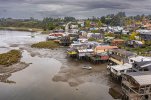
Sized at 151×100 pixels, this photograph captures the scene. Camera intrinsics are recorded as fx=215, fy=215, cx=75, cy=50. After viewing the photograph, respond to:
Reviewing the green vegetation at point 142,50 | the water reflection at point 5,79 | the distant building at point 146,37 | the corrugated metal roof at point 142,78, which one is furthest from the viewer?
the distant building at point 146,37

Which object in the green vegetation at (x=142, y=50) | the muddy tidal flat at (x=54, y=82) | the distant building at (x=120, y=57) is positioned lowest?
the muddy tidal flat at (x=54, y=82)

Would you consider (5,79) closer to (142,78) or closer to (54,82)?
(54,82)

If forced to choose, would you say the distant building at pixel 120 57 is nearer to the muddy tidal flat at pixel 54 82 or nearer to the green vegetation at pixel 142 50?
the muddy tidal flat at pixel 54 82

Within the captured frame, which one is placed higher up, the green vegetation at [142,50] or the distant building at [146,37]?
the distant building at [146,37]

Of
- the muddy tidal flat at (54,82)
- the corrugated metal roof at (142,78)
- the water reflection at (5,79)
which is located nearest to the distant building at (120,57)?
the muddy tidal flat at (54,82)

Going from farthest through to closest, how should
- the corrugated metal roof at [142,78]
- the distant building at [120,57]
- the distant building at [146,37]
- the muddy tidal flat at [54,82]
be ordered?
the distant building at [146,37] → the distant building at [120,57] → the muddy tidal flat at [54,82] → the corrugated metal roof at [142,78]

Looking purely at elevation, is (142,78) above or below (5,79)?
above

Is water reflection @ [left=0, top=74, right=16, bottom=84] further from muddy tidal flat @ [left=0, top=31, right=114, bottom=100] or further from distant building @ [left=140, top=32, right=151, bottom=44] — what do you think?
distant building @ [left=140, top=32, right=151, bottom=44]

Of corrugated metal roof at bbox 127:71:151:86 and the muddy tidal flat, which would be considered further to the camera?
the muddy tidal flat

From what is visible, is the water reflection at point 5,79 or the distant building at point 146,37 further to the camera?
the distant building at point 146,37

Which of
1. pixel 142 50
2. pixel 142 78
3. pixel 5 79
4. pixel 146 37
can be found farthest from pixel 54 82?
pixel 146 37

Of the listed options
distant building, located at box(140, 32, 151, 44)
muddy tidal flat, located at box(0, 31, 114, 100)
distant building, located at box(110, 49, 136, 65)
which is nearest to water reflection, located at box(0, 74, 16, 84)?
muddy tidal flat, located at box(0, 31, 114, 100)
